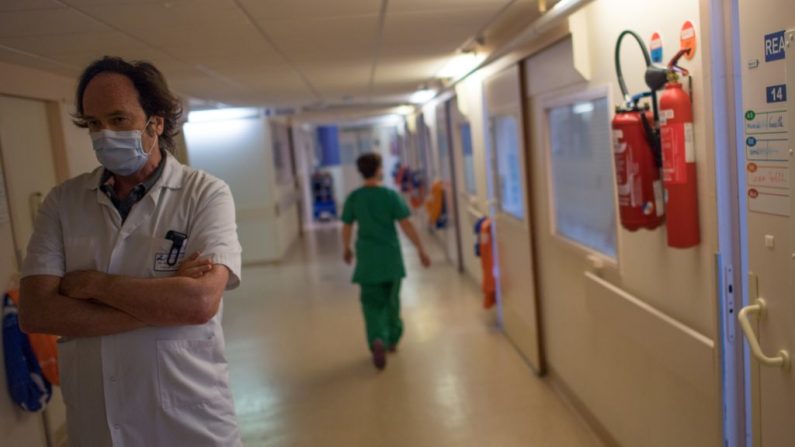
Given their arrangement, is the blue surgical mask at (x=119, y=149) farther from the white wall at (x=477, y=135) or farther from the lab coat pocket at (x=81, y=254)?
the white wall at (x=477, y=135)

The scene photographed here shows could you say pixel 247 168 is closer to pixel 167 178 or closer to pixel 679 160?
pixel 167 178

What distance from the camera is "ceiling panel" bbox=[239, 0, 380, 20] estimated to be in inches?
122

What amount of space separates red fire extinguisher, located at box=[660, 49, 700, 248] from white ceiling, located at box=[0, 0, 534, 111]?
146 centimetres

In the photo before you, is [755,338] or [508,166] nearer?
[755,338]

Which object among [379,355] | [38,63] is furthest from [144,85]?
[379,355]

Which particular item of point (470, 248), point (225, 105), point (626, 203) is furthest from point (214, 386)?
point (225, 105)

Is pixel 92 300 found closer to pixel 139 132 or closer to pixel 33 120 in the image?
pixel 139 132

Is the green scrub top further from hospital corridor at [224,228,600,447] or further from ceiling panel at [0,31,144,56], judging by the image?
ceiling panel at [0,31,144,56]

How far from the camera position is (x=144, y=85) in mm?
2004

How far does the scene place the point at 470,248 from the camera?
26.7ft

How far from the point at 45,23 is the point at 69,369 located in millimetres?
1924

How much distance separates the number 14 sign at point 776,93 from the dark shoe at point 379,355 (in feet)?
11.8

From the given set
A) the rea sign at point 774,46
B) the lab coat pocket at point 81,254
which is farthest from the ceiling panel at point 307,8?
the rea sign at point 774,46

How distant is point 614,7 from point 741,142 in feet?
3.72
